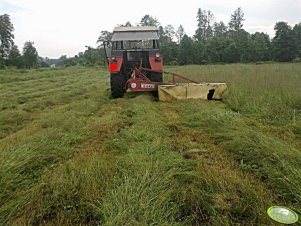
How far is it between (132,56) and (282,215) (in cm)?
751

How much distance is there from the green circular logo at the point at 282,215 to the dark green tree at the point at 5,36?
56254 mm

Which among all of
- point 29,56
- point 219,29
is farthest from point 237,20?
point 29,56

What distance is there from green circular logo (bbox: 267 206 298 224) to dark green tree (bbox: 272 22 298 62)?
46.5 metres

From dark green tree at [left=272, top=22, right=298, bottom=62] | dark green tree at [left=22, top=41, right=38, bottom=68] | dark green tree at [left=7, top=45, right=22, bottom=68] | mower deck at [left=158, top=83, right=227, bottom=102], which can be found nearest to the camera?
mower deck at [left=158, top=83, right=227, bottom=102]

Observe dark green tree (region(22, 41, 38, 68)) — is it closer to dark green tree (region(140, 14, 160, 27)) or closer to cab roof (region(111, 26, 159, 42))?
dark green tree (region(140, 14, 160, 27))

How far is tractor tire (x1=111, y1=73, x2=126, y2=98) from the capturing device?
7984 millimetres

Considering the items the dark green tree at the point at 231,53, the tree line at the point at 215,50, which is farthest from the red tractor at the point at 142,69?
the dark green tree at the point at 231,53

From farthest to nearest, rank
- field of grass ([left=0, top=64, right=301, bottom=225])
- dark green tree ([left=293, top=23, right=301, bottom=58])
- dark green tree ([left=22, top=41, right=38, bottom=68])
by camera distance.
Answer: dark green tree ([left=22, top=41, right=38, bottom=68]) → dark green tree ([left=293, top=23, right=301, bottom=58]) → field of grass ([left=0, top=64, right=301, bottom=225])

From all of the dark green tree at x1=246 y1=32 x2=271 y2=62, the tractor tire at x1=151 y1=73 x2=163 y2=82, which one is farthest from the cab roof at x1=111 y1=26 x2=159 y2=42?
the dark green tree at x1=246 y1=32 x2=271 y2=62

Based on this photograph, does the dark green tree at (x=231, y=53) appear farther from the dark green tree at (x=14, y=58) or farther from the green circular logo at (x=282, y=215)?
the green circular logo at (x=282, y=215)

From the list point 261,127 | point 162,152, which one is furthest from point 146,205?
point 261,127

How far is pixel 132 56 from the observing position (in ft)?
28.6

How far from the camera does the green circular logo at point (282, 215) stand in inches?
72.2

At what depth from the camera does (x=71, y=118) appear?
16.5 feet
